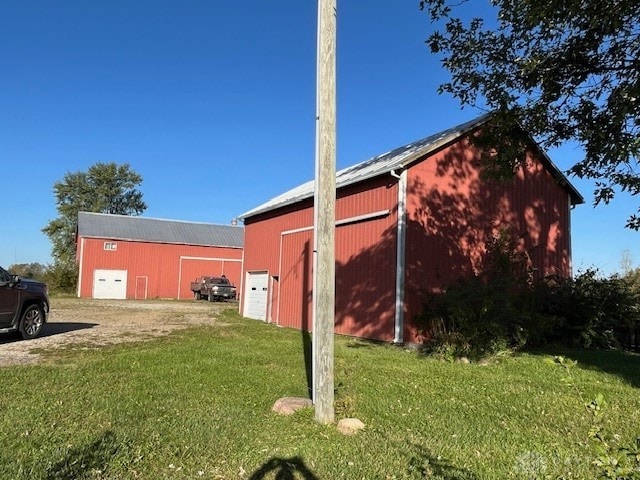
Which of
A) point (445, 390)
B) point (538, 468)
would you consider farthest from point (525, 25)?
point (538, 468)

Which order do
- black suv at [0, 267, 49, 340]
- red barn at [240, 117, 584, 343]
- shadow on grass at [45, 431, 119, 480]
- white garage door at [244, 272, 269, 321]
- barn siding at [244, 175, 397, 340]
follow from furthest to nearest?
white garage door at [244, 272, 269, 321]
barn siding at [244, 175, 397, 340]
red barn at [240, 117, 584, 343]
black suv at [0, 267, 49, 340]
shadow on grass at [45, 431, 119, 480]

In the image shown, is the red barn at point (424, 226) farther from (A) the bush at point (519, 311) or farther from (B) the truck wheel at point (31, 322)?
(B) the truck wheel at point (31, 322)

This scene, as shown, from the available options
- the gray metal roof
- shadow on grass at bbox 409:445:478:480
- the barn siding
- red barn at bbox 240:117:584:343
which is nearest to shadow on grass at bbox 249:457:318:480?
shadow on grass at bbox 409:445:478:480

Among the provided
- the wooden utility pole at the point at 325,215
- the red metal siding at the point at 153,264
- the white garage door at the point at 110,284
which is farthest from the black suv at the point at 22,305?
the red metal siding at the point at 153,264

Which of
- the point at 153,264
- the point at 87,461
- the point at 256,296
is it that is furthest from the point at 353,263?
the point at 153,264

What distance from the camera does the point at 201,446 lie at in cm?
509

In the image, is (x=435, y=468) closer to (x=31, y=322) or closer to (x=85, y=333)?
(x=31, y=322)

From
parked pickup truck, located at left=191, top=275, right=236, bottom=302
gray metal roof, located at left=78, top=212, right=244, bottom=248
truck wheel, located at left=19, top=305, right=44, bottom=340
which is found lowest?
truck wheel, located at left=19, top=305, right=44, bottom=340

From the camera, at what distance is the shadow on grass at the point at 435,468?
14.4 feet

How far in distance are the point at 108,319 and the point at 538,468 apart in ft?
59.7

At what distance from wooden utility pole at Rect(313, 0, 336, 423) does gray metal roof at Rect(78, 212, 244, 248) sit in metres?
39.0

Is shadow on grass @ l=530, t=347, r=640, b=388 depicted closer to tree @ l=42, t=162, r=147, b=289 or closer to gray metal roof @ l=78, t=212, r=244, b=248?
gray metal roof @ l=78, t=212, r=244, b=248

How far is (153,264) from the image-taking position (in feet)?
142

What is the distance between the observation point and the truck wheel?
1303 cm
